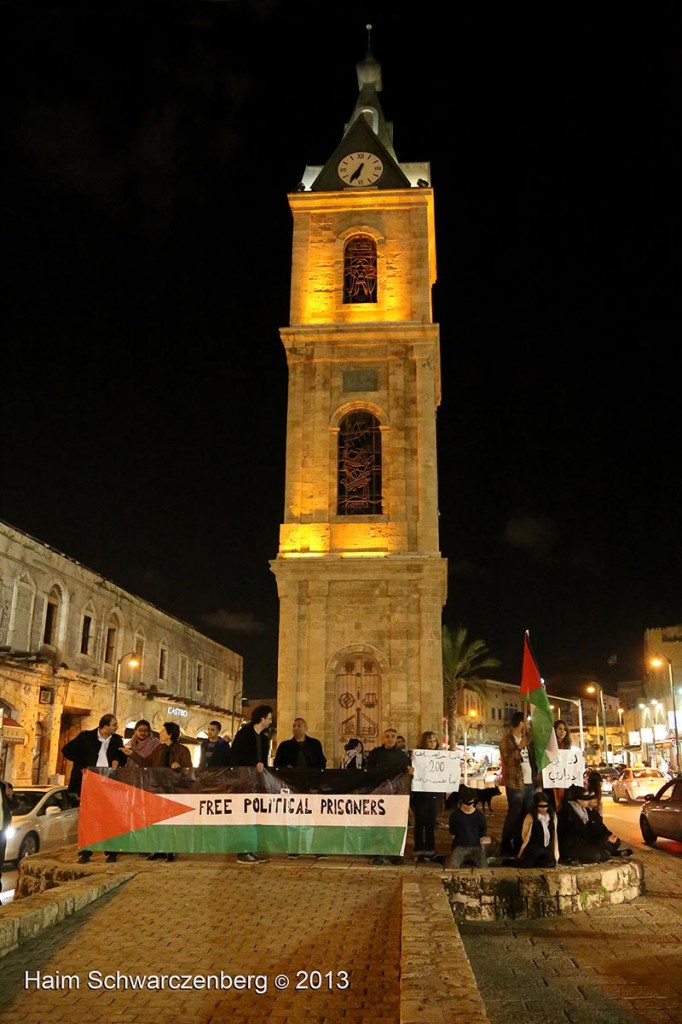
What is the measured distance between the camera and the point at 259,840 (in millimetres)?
10930

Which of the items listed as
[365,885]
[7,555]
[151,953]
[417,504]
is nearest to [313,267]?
[417,504]

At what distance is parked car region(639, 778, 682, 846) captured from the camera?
626 inches

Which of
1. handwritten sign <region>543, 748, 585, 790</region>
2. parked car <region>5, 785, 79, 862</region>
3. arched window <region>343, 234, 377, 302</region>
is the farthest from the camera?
arched window <region>343, 234, 377, 302</region>

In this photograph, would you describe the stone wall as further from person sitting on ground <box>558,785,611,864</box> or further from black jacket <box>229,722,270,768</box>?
black jacket <box>229,722,270,768</box>

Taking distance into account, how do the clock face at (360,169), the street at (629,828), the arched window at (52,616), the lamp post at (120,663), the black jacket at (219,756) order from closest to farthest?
the black jacket at (219,756) → the street at (629,828) → the clock face at (360,169) → the arched window at (52,616) → the lamp post at (120,663)

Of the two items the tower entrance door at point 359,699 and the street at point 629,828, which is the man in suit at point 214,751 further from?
the tower entrance door at point 359,699

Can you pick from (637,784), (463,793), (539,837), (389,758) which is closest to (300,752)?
(389,758)

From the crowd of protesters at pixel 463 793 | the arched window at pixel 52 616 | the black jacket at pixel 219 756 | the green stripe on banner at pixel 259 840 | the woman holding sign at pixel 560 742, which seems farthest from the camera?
the arched window at pixel 52 616

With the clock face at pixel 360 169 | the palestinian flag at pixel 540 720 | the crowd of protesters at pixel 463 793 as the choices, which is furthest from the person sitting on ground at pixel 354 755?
the clock face at pixel 360 169

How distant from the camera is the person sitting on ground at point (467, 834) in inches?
400

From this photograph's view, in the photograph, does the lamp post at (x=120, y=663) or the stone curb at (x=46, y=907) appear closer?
the stone curb at (x=46, y=907)

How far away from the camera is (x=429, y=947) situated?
615 cm

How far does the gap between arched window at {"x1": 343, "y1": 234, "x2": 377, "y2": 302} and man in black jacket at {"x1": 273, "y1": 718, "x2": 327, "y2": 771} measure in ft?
56.6

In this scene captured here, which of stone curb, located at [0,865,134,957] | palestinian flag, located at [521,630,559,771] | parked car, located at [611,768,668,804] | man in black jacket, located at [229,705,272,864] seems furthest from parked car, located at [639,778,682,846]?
parked car, located at [611,768,668,804]
